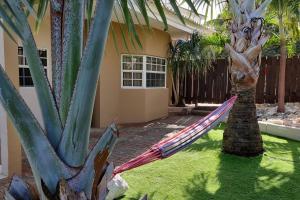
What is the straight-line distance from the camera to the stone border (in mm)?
8242

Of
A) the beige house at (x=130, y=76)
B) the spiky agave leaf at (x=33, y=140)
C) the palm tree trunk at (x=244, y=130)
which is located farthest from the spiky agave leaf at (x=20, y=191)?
the beige house at (x=130, y=76)

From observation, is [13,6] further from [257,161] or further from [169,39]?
[169,39]

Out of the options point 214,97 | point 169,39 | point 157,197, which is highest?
point 169,39

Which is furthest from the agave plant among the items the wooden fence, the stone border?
the wooden fence

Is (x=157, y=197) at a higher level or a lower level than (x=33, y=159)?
lower

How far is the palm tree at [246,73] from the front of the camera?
6.56m

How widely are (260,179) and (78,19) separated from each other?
15.2ft

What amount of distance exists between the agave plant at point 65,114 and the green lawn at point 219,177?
123 inches

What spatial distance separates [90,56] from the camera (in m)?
1.78

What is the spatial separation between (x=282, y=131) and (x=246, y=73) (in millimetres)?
3074

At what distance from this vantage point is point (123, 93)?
11828mm

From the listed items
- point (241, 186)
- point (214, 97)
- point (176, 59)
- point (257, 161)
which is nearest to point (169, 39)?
point (176, 59)

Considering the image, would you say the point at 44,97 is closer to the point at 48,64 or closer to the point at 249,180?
the point at 249,180

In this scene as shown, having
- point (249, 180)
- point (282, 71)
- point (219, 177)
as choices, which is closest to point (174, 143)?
point (219, 177)
